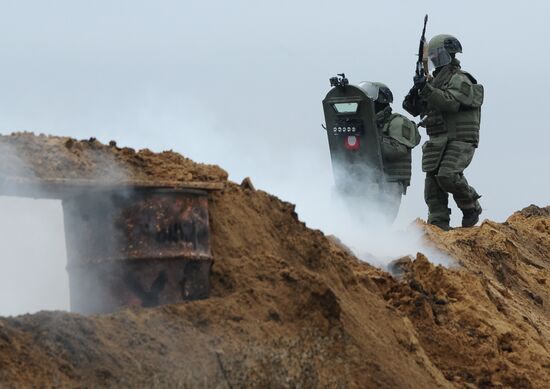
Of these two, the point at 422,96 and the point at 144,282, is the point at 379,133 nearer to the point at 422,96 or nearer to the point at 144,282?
the point at 422,96

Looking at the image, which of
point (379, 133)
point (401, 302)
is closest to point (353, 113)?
point (379, 133)

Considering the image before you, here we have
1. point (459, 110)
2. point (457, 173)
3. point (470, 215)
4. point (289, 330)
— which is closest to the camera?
point (289, 330)

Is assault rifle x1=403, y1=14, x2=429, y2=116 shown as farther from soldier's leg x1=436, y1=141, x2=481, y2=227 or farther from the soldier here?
soldier's leg x1=436, y1=141, x2=481, y2=227

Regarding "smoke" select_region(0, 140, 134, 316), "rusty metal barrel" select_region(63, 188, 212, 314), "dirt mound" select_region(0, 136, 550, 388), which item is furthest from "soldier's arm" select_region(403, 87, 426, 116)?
"rusty metal barrel" select_region(63, 188, 212, 314)

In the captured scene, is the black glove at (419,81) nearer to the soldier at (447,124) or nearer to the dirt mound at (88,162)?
the soldier at (447,124)

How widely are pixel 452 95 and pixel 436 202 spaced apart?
1547 millimetres

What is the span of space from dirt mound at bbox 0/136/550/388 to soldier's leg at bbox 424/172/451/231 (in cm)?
538

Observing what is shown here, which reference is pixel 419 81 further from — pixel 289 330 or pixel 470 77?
pixel 289 330

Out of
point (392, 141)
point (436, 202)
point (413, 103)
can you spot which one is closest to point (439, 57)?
point (413, 103)

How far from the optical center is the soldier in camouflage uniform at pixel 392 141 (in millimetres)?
17438

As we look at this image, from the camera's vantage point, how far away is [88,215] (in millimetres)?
9266

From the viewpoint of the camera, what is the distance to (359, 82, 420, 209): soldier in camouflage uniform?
17438mm

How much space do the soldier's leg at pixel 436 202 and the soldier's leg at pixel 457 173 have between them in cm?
20

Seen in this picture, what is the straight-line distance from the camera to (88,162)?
9.51 meters
